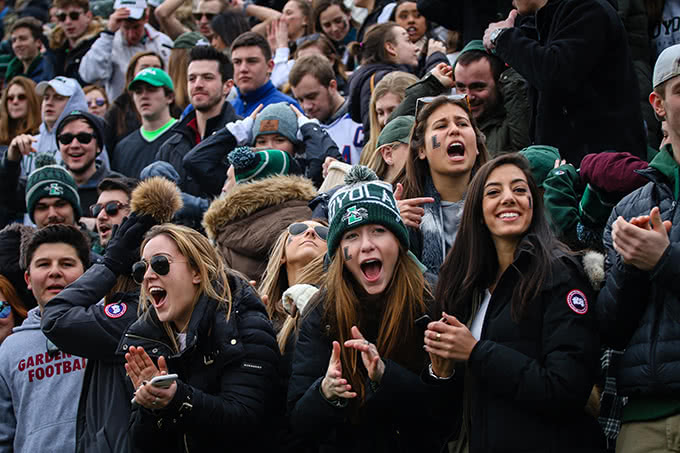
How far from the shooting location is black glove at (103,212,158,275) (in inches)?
246

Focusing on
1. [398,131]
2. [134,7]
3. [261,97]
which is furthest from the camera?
[134,7]

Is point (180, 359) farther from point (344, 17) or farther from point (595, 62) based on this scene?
point (344, 17)

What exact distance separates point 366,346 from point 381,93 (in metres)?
3.47

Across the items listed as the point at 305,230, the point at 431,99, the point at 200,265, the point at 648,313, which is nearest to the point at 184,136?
the point at 305,230

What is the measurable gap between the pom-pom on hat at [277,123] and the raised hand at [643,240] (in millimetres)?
4165

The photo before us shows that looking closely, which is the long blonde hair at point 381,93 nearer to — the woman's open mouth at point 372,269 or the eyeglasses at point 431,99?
the eyeglasses at point 431,99

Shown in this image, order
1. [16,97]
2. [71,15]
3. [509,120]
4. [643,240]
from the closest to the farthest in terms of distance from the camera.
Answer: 1. [643,240]
2. [509,120]
3. [16,97]
4. [71,15]

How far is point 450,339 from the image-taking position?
178 inches

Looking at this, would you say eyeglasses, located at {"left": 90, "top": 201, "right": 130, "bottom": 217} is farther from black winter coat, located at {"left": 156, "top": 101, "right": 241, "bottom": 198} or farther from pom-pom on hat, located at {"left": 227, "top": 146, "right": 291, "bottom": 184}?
black winter coat, located at {"left": 156, "top": 101, "right": 241, "bottom": 198}

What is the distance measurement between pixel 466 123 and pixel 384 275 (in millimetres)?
1275

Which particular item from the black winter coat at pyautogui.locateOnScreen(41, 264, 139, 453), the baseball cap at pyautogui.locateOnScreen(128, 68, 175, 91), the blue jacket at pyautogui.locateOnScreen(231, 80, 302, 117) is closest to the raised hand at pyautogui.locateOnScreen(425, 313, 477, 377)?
the black winter coat at pyautogui.locateOnScreen(41, 264, 139, 453)

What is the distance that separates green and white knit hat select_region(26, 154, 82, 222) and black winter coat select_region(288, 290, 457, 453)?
366cm

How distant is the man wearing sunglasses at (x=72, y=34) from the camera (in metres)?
13.0

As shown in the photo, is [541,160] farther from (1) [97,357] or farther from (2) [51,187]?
(2) [51,187]
